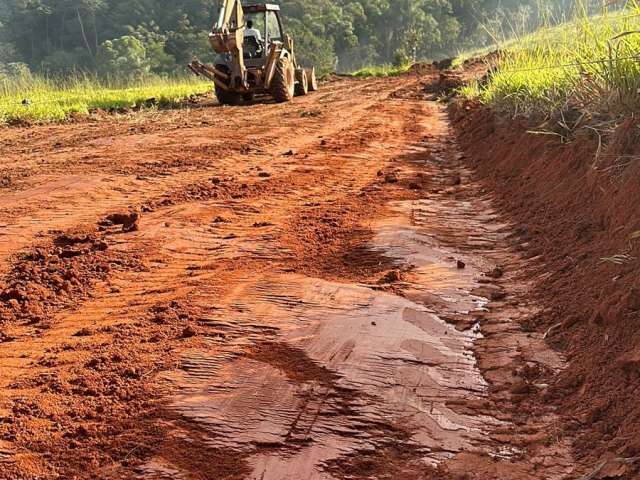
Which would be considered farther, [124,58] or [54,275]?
[124,58]

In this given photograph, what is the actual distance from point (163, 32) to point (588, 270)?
45.4 m

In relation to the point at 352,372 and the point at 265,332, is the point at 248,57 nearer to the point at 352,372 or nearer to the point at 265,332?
the point at 265,332

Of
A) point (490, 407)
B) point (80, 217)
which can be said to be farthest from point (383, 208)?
point (490, 407)

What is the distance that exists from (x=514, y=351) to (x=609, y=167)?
147 cm

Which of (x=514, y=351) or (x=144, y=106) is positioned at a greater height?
(x=144, y=106)

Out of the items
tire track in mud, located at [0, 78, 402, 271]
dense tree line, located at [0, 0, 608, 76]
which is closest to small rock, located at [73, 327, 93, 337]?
tire track in mud, located at [0, 78, 402, 271]

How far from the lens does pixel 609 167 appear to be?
3.73m

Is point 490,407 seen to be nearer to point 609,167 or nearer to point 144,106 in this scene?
point 609,167

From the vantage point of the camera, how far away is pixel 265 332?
2971 millimetres

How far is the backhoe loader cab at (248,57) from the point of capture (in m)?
12.7

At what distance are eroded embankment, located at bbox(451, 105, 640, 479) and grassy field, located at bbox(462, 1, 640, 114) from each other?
31cm

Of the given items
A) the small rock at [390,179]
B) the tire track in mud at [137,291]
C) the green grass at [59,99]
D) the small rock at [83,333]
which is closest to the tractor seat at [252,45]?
the green grass at [59,99]

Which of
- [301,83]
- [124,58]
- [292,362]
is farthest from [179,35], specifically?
[292,362]

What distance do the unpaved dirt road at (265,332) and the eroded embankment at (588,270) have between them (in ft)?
0.39
